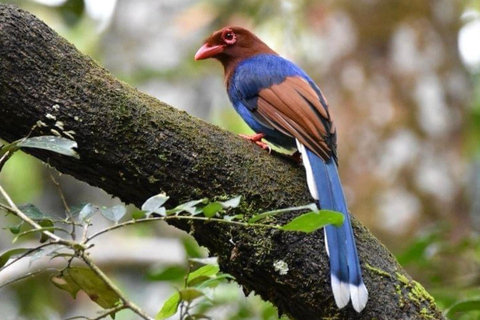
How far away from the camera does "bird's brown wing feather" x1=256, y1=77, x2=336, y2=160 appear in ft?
11.4

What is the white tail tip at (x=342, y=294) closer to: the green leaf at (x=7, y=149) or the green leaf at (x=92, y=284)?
the green leaf at (x=92, y=284)

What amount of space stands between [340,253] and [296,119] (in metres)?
1.12

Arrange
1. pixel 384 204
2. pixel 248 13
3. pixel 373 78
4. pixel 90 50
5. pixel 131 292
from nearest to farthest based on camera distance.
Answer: pixel 384 204 < pixel 373 78 < pixel 131 292 < pixel 248 13 < pixel 90 50

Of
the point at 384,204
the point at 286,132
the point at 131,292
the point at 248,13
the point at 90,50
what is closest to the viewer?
the point at 286,132

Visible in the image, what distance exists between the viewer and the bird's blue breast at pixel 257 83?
3.93m

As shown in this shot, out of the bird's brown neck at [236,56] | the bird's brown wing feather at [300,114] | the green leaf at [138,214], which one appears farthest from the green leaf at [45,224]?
the bird's brown neck at [236,56]

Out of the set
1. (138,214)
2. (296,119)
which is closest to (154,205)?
(138,214)

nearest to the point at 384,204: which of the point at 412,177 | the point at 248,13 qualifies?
the point at 412,177

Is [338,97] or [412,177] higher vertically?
[338,97]

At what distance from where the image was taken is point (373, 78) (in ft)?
22.5

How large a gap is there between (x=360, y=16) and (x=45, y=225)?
5.29m

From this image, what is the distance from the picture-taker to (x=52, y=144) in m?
2.28

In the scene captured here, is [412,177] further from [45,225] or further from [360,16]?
[45,225]

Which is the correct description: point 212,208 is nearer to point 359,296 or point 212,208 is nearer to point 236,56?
point 359,296
